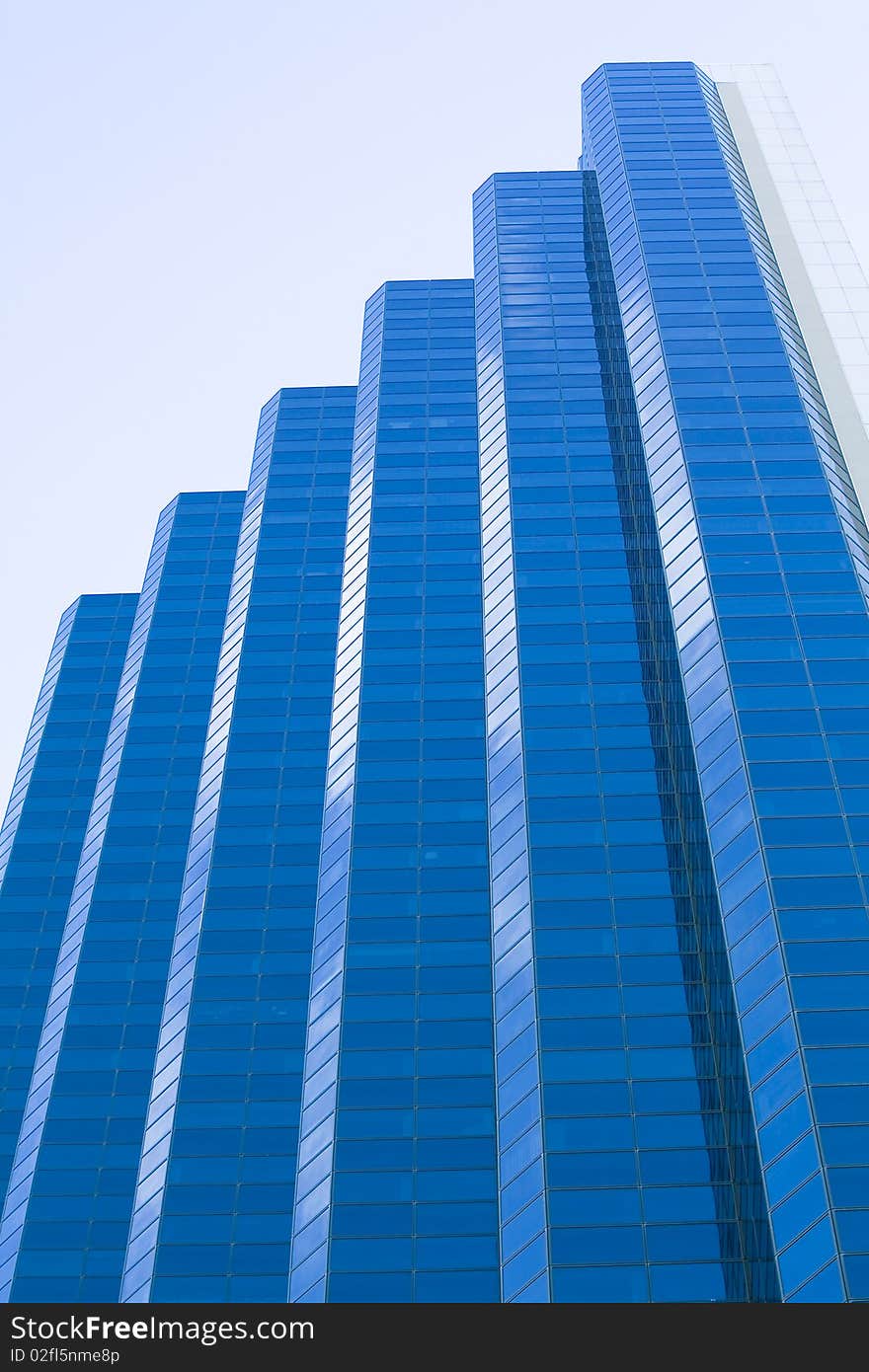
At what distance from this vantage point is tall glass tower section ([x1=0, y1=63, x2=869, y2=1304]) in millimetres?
55500

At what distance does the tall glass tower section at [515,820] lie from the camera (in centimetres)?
5550

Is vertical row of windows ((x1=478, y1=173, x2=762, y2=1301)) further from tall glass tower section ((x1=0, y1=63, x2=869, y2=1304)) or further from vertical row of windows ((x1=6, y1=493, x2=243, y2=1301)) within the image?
vertical row of windows ((x1=6, y1=493, x2=243, y2=1301))

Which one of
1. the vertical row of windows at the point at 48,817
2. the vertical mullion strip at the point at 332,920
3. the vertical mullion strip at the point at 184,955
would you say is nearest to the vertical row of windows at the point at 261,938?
the vertical mullion strip at the point at 184,955

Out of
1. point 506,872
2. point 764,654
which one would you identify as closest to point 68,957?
point 506,872

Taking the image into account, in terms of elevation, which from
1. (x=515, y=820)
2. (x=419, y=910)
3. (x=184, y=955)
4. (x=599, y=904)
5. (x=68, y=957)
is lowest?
(x=599, y=904)

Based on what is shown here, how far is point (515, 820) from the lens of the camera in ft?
231

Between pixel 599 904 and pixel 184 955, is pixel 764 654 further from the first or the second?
pixel 184 955

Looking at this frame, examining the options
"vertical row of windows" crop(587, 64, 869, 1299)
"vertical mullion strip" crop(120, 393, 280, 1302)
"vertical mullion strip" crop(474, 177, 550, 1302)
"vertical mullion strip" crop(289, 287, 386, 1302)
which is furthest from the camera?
"vertical mullion strip" crop(120, 393, 280, 1302)

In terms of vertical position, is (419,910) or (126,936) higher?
(126,936)

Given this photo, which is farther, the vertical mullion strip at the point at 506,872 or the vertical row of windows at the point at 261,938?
the vertical row of windows at the point at 261,938

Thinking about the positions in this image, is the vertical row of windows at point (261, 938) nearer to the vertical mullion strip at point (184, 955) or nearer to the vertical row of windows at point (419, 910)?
the vertical mullion strip at point (184, 955)

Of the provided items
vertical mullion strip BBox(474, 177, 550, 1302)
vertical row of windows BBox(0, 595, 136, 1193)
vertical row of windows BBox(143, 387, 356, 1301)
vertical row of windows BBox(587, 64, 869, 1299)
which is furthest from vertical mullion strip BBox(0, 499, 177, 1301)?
vertical row of windows BBox(587, 64, 869, 1299)

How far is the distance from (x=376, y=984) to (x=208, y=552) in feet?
210

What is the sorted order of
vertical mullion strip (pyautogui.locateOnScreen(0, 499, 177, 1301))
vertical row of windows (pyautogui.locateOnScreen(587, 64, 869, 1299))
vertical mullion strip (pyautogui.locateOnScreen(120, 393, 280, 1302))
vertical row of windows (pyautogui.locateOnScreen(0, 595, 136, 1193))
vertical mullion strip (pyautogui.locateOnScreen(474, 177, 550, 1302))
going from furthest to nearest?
vertical row of windows (pyautogui.locateOnScreen(0, 595, 136, 1193))
vertical mullion strip (pyautogui.locateOnScreen(0, 499, 177, 1301))
vertical mullion strip (pyautogui.locateOnScreen(120, 393, 280, 1302))
vertical mullion strip (pyautogui.locateOnScreen(474, 177, 550, 1302))
vertical row of windows (pyautogui.locateOnScreen(587, 64, 869, 1299))
